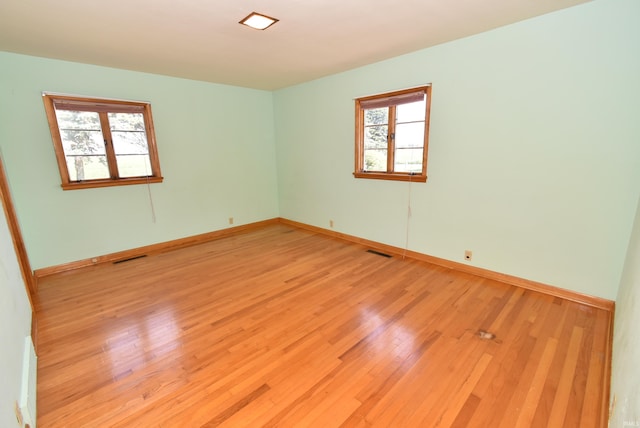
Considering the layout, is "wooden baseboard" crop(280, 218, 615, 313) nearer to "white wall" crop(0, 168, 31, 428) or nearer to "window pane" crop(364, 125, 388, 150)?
"window pane" crop(364, 125, 388, 150)

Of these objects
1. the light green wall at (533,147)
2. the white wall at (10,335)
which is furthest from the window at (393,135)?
the white wall at (10,335)

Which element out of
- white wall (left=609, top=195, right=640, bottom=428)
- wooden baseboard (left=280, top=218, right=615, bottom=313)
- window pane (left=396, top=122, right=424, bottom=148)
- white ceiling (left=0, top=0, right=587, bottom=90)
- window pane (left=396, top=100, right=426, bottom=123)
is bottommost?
wooden baseboard (left=280, top=218, right=615, bottom=313)

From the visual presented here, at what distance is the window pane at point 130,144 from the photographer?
144 inches

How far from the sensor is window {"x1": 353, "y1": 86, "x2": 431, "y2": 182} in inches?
131

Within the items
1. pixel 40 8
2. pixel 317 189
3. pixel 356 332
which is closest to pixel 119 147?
pixel 40 8

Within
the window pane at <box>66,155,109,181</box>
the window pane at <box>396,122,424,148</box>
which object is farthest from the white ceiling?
the window pane at <box>66,155,109,181</box>

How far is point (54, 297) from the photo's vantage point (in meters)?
2.82

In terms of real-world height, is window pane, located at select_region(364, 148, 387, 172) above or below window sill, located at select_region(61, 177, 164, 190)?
above

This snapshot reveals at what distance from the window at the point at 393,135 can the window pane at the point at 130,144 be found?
2.99 metres

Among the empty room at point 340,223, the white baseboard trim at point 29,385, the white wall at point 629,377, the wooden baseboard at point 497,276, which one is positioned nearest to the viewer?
the white wall at point 629,377

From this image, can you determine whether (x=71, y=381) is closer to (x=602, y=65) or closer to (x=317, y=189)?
(x=317, y=189)

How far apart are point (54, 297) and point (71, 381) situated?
1.56 m

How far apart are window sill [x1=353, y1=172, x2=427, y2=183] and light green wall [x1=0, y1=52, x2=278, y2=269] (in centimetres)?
211

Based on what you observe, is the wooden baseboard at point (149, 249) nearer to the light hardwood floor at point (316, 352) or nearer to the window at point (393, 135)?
the light hardwood floor at point (316, 352)
